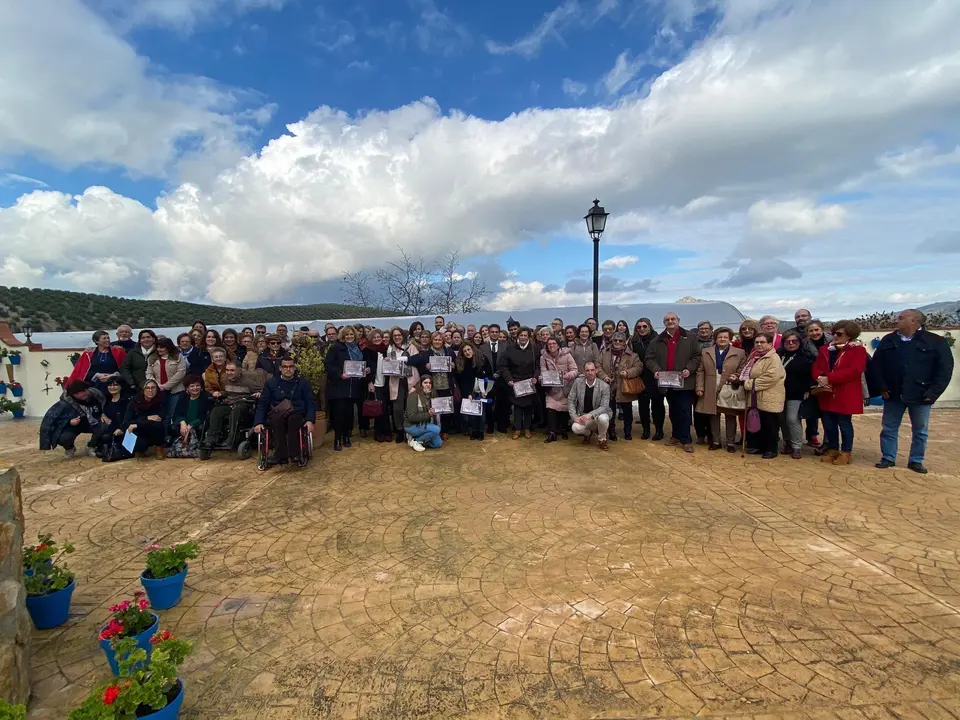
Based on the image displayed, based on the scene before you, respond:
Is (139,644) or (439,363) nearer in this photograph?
(139,644)

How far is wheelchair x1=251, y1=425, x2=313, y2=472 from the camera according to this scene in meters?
6.47

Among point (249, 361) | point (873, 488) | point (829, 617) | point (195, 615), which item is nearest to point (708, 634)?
point (829, 617)

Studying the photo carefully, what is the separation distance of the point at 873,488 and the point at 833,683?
3.84 m

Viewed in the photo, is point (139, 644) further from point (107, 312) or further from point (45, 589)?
point (107, 312)

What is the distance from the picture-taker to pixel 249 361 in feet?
24.4

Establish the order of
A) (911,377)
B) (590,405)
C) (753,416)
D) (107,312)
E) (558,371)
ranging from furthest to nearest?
(107,312) → (558,371) → (590,405) → (753,416) → (911,377)

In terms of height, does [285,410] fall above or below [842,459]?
above

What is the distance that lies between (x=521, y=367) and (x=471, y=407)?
1.04 meters

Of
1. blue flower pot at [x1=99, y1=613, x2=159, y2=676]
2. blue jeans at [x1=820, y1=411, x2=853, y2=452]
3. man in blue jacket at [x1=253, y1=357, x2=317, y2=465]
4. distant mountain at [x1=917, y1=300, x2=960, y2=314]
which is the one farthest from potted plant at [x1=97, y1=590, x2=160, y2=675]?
distant mountain at [x1=917, y1=300, x2=960, y2=314]

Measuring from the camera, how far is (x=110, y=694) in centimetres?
198

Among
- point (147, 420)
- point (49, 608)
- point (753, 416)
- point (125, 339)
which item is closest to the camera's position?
point (49, 608)

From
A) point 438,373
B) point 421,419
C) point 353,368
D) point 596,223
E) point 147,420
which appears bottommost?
point 421,419

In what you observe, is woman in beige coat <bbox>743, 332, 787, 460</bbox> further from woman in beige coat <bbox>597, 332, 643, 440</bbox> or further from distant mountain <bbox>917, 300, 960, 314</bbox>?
distant mountain <bbox>917, 300, 960, 314</bbox>

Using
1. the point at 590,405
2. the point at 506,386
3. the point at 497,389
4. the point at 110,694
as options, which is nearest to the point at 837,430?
the point at 590,405
